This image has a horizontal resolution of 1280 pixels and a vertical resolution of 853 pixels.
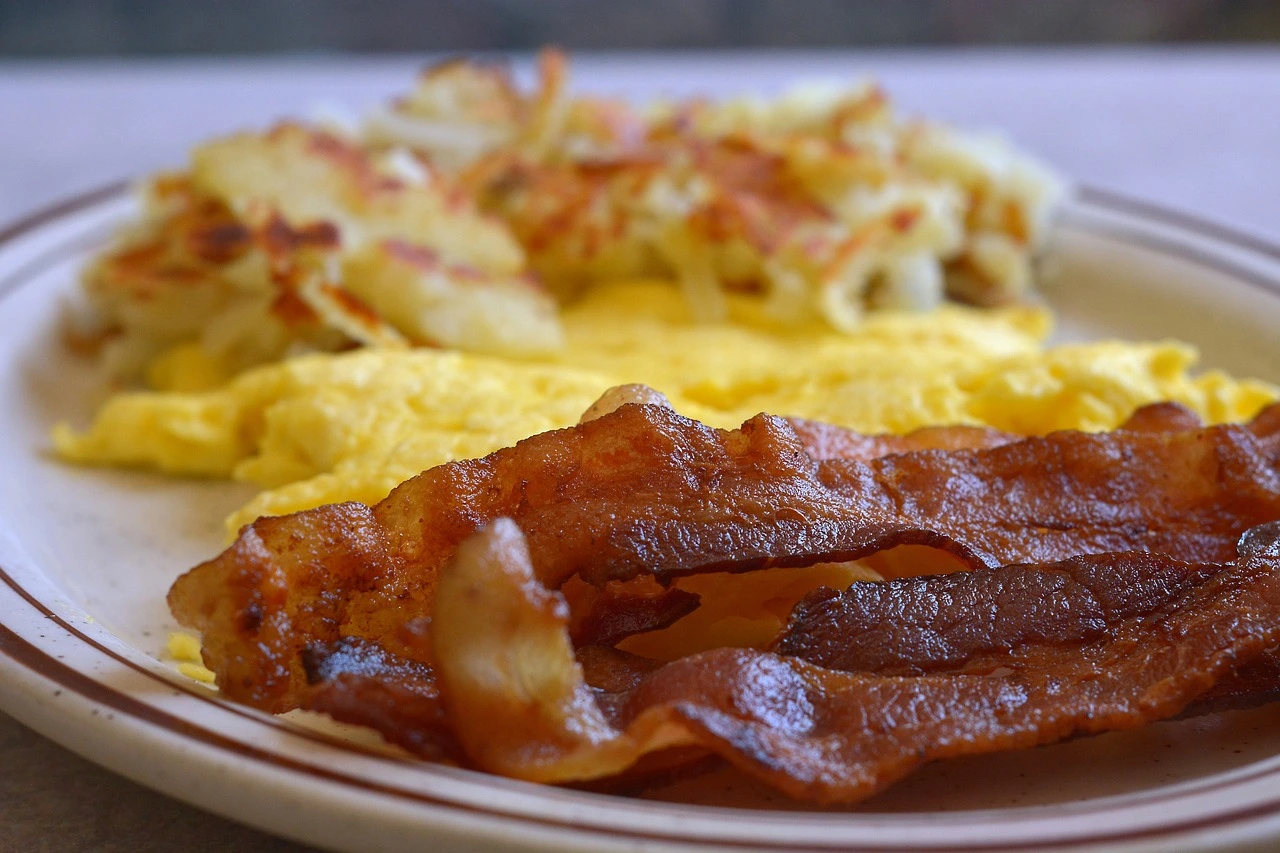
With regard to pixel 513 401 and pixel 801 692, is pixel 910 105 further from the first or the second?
pixel 801 692

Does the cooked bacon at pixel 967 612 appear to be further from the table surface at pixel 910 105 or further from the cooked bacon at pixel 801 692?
the table surface at pixel 910 105

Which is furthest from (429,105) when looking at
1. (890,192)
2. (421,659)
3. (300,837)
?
(300,837)

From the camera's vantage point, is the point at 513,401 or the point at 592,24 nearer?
the point at 513,401

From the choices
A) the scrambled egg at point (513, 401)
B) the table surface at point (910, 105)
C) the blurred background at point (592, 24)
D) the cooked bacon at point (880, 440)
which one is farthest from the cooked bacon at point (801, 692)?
the blurred background at point (592, 24)

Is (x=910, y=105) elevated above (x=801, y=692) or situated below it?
below

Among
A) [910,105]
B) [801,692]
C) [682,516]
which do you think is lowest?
[910,105]

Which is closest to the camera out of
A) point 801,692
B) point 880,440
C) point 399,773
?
point 399,773

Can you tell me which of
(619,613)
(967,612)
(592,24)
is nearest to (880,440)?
(967,612)
